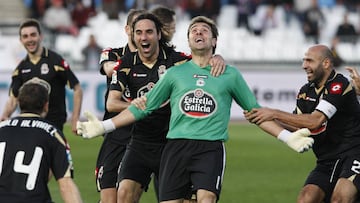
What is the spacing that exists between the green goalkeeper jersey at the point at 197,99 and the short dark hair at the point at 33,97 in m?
1.80

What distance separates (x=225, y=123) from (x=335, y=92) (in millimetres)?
1523

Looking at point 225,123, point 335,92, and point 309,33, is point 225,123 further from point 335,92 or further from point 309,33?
point 309,33

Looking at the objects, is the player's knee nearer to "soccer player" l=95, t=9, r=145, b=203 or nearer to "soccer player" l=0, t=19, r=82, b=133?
"soccer player" l=95, t=9, r=145, b=203

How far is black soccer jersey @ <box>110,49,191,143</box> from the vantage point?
9.38 metres

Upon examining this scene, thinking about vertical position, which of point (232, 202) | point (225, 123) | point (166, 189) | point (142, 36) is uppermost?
point (142, 36)

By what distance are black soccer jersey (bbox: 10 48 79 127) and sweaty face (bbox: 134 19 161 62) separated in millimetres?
3463

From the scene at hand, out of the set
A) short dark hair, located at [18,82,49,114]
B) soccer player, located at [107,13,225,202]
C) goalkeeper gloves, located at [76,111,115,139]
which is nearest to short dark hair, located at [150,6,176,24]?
soccer player, located at [107,13,225,202]

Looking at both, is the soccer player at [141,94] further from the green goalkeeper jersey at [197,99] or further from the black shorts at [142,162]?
the green goalkeeper jersey at [197,99]

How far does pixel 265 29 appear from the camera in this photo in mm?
28172

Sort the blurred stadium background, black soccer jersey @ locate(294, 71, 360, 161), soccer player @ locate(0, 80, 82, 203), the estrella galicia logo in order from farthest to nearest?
1. the blurred stadium background
2. black soccer jersey @ locate(294, 71, 360, 161)
3. the estrella galicia logo
4. soccer player @ locate(0, 80, 82, 203)

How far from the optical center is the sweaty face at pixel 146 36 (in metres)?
9.20

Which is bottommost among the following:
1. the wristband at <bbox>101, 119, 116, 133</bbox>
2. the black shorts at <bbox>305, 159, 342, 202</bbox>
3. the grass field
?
the grass field

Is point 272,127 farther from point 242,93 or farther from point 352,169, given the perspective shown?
point 352,169

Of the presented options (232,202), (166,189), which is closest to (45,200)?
(166,189)
